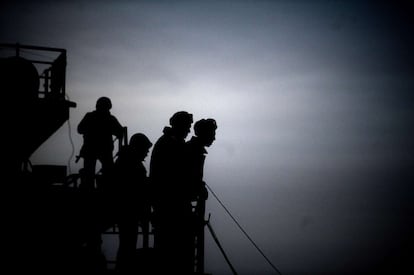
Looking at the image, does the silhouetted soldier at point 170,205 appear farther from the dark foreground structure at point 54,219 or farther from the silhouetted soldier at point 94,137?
the silhouetted soldier at point 94,137

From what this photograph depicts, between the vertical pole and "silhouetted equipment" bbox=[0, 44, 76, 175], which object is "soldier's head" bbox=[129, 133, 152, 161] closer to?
the vertical pole

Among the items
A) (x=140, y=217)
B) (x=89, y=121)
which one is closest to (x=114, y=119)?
(x=89, y=121)

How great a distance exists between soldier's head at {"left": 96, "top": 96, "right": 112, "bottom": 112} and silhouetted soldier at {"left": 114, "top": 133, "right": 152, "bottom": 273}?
6.83ft

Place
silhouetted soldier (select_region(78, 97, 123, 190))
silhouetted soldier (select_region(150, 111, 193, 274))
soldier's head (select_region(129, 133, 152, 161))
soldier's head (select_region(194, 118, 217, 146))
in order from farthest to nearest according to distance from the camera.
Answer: silhouetted soldier (select_region(78, 97, 123, 190)) < soldier's head (select_region(129, 133, 152, 161)) < soldier's head (select_region(194, 118, 217, 146)) < silhouetted soldier (select_region(150, 111, 193, 274))

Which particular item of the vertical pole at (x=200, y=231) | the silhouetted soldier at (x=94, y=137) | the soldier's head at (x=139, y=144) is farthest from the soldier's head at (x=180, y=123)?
the silhouetted soldier at (x=94, y=137)

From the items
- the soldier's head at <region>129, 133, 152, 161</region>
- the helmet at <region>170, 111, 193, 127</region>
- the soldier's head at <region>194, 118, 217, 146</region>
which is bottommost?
the soldier's head at <region>129, 133, 152, 161</region>

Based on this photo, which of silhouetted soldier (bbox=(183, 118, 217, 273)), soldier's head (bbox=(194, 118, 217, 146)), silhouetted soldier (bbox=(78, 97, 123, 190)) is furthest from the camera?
silhouetted soldier (bbox=(78, 97, 123, 190))

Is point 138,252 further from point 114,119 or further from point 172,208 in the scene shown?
point 114,119

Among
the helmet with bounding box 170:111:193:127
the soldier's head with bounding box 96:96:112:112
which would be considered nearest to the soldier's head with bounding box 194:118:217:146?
the helmet with bounding box 170:111:193:127

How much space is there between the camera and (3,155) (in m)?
10.8

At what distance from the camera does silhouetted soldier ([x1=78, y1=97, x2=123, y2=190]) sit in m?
8.08

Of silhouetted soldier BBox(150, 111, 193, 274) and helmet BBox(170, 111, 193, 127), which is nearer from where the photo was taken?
silhouetted soldier BBox(150, 111, 193, 274)

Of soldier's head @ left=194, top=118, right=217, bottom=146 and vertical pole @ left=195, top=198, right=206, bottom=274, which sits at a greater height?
soldier's head @ left=194, top=118, right=217, bottom=146

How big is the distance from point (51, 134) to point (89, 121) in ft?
20.6
